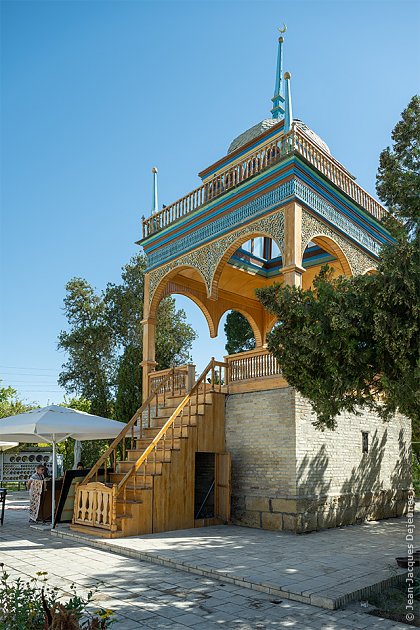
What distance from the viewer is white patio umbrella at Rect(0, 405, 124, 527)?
1032 cm

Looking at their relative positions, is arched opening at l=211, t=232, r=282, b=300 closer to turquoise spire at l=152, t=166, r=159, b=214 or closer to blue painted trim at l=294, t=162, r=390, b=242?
turquoise spire at l=152, t=166, r=159, b=214

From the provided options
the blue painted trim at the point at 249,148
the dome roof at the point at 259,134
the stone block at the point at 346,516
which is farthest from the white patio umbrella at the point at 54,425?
the dome roof at the point at 259,134

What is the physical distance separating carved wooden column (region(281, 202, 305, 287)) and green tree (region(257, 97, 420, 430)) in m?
3.08

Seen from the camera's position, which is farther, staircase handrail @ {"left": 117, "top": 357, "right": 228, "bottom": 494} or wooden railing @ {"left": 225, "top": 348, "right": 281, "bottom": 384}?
wooden railing @ {"left": 225, "top": 348, "right": 281, "bottom": 384}

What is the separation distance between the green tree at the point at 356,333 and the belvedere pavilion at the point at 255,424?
3.18 meters

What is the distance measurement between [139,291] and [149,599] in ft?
58.9

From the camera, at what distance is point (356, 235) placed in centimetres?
1348

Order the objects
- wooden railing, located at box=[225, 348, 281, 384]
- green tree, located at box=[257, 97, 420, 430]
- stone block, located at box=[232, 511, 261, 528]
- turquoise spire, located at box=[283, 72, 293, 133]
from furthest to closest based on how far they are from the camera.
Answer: turquoise spire, located at box=[283, 72, 293, 133] < wooden railing, located at box=[225, 348, 281, 384] < stone block, located at box=[232, 511, 261, 528] < green tree, located at box=[257, 97, 420, 430]

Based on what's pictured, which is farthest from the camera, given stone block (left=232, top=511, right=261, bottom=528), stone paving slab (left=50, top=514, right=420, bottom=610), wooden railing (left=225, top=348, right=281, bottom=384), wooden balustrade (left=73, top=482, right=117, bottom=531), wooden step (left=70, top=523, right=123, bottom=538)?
wooden railing (left=225, top=348, right=281, bottom=384)

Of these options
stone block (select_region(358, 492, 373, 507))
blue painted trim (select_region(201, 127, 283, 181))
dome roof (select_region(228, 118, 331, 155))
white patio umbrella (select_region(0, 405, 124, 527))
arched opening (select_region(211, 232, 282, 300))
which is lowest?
stone block (select_region(358, 492, 373, 507))

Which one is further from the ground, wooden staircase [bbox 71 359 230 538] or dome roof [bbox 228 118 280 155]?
dome roof [bbox 228 118 280 155]

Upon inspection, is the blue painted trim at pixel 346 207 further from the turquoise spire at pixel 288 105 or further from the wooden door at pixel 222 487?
the wooden door at pixel 222 487

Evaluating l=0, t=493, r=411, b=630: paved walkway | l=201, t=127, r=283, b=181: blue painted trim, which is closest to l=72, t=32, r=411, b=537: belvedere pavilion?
l=201, t=127, r=283, b=181: blue painted trim

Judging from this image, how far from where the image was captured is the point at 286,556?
26.1 ft
